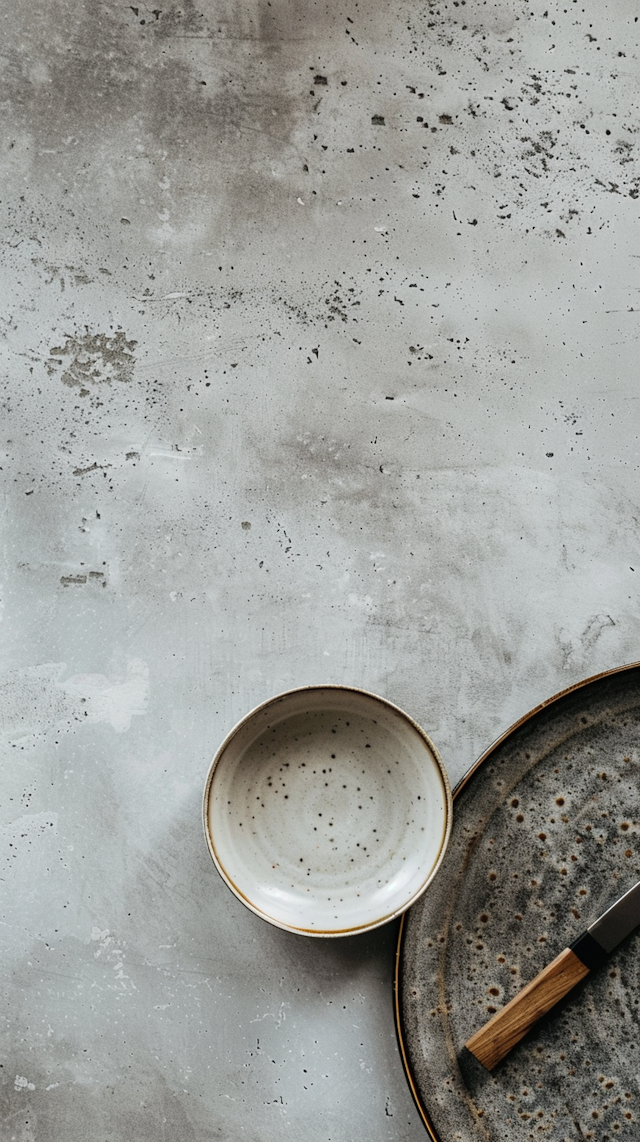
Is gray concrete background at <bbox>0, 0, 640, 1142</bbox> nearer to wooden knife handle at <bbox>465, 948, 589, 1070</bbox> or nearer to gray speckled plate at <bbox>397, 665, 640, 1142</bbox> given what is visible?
gray speckled plate at <bbox>397, 665, 640, 1142</bbox>

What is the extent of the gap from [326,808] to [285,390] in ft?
1.99

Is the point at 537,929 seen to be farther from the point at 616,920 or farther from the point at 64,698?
the point at 64,698

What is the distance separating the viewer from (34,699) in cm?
110

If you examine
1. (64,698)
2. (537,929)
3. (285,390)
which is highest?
(285,390)

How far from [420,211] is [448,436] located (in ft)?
1.12

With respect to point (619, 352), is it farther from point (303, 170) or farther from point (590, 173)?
point (303, 170)

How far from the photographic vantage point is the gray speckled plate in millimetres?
965

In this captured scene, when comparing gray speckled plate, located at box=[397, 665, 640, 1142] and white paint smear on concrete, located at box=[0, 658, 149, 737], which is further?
white paint smear on concrete, located at box=[0, 658, 149, 737]

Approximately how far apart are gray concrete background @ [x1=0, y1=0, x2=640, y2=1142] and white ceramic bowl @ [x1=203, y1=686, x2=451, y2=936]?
0.09m

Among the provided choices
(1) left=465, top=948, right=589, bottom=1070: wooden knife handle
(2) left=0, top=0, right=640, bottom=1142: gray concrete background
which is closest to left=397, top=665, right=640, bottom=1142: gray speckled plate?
(1) left=465, top=948, right=589, bottom=1070: wooden knife handle

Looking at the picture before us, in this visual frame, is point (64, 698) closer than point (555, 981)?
No

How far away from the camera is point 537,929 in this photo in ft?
3.24

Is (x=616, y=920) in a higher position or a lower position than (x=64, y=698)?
higher

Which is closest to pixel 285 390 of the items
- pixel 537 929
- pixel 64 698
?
pixel 64 698
